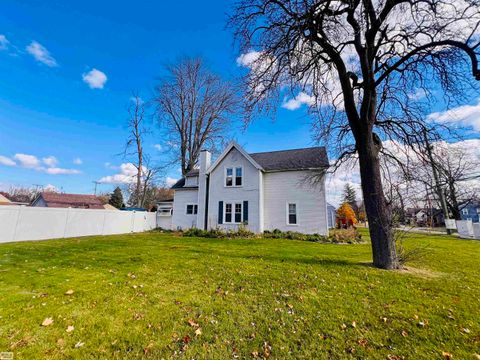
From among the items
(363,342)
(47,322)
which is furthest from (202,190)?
(363,342)

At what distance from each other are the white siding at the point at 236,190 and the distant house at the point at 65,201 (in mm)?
29244

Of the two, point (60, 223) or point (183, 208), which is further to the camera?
point (183, 208)

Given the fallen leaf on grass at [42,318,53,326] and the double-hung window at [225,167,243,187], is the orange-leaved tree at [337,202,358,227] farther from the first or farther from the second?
the fallen leaf on grass at [42,318,53,326]

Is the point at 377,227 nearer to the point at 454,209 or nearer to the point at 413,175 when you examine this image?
the point at 413,175

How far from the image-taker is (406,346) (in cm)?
291

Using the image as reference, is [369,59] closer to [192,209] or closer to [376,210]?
[376,210]

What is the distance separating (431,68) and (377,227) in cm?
506

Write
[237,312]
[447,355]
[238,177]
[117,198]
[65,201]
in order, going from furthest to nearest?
[117,198]
[65,201]
[238,177]
[237,312]
[447,355]

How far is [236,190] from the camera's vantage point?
17.1 m

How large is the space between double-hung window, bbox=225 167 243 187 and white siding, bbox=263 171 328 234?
1.90 meters

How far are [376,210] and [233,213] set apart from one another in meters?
11.6

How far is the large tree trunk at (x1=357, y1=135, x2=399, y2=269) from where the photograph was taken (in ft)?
20.3

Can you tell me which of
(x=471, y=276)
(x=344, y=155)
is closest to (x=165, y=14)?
(x=344, y=155)

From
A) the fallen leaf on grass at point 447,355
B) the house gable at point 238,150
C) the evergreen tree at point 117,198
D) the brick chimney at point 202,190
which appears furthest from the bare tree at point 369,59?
the evergreen tree at point 117,198
